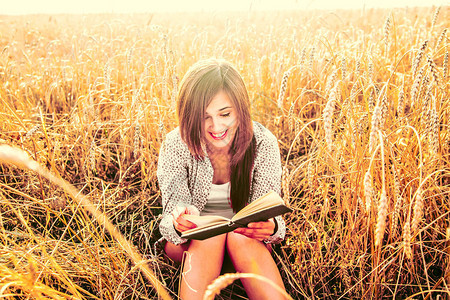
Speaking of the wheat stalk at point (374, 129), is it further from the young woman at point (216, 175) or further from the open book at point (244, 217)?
the young woman at point (216, 175)

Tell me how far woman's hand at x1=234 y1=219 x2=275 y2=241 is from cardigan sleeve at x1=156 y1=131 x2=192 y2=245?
0.35 meters

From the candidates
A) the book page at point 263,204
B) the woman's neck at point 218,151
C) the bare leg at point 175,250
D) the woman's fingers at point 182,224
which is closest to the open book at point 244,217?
the book page at point 263,204

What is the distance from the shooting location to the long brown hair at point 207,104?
4.69ft

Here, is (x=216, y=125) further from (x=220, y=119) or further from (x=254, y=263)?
(x=254, y=263)

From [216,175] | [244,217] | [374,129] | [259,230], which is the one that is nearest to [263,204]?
[244,217]

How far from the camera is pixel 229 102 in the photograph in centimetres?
146

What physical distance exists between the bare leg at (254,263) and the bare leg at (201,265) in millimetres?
62

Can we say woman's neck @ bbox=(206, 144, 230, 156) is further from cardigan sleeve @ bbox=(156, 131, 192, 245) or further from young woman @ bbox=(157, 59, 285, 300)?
cardigan sleeve @ bbox=(156, 131, 192, 245)

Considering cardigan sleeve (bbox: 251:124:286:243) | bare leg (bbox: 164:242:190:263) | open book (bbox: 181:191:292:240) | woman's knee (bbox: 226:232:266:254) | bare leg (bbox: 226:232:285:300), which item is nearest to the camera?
open book (bbox: 181:191:292:240)

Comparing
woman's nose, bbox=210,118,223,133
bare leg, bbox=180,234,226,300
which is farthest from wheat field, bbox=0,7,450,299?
woman's nose, bbox=210,118,223,133

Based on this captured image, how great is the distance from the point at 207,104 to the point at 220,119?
0.09 metres

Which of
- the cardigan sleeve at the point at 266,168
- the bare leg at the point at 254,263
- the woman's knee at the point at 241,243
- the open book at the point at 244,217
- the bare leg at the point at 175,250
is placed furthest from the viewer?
the cardigan sleeve at the point at 266,168

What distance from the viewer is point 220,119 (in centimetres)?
146

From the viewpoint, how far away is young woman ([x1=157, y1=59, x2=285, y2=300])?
4.46ft
